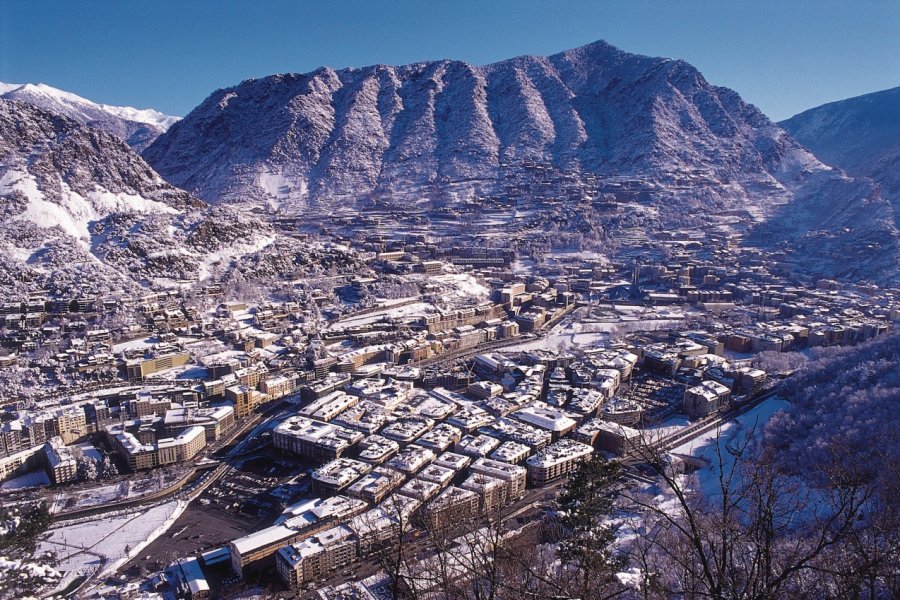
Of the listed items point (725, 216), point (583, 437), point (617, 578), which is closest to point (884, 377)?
point (583, 437)

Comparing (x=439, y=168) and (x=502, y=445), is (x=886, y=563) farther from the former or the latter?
(x=439, y=168)

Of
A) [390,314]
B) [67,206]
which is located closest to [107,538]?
[390,314]

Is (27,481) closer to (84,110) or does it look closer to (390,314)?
(390,314)

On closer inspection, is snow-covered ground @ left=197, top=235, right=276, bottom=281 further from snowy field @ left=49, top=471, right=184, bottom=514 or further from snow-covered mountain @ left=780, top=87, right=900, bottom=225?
snow-covered mountain @ left=780, top=87, right=900, bottom=225

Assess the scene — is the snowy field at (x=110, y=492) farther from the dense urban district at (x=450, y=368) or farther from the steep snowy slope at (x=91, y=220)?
the steep snowy slope at (x=91, y=220)

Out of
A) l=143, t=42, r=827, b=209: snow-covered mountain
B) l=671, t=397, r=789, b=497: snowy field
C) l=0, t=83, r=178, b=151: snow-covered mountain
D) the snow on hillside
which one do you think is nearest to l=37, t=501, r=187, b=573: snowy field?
l=671, t=397, r=789, b=497: snowy field

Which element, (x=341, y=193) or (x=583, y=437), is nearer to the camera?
(x=583, y=437)
